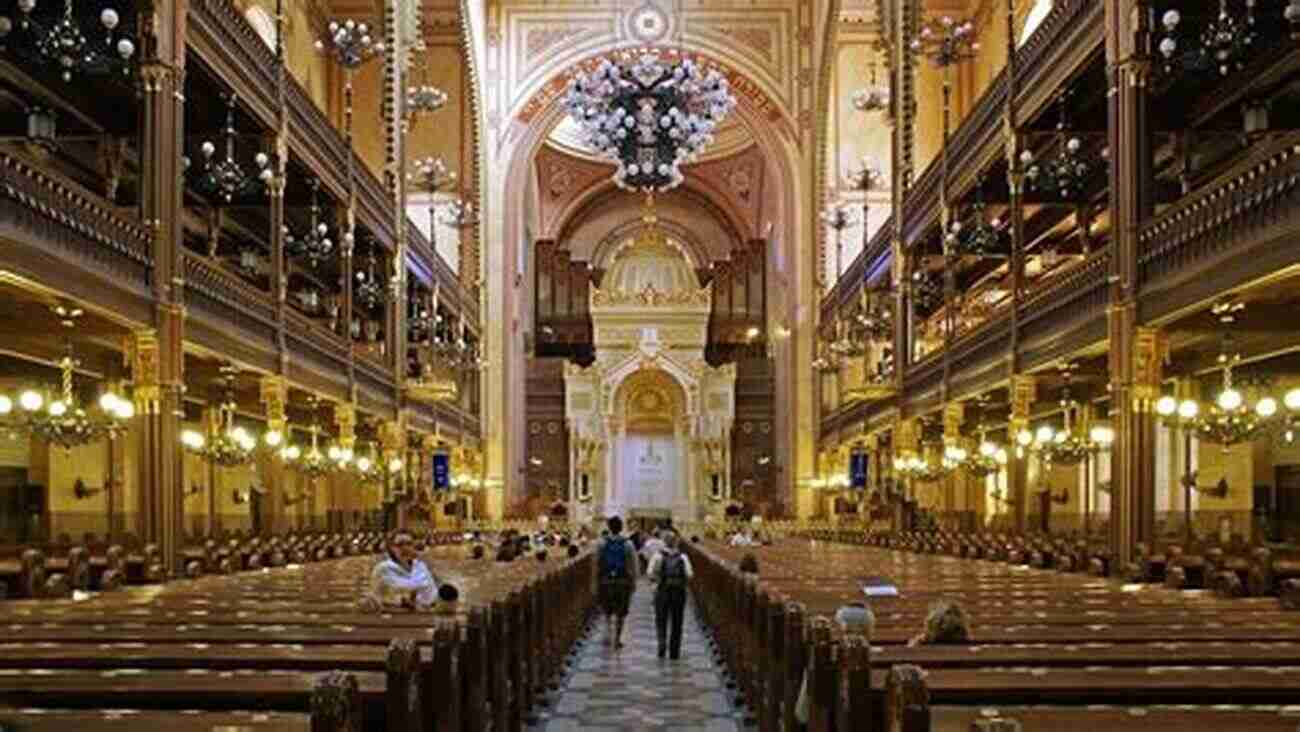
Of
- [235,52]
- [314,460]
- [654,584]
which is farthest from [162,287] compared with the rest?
[314,460]

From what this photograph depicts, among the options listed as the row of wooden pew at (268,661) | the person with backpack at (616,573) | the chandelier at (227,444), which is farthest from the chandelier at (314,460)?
the row of wooden pew at (268,661)

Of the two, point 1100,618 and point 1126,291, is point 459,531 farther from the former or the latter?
point 1100,618

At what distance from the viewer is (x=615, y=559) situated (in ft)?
60.7

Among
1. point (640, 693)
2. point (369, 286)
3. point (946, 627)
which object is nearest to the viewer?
point (946, 627)

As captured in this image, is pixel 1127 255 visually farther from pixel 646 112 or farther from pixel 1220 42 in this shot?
pixel 646 112

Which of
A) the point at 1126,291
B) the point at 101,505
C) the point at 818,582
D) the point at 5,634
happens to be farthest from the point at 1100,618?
the point at 101,505

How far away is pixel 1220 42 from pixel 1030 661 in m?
9.34

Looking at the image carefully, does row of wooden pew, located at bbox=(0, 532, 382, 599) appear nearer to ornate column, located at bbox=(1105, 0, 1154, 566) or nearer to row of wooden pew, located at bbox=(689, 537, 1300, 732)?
row of wooden pew, located at bbox=(689, 537, 1300, 732)

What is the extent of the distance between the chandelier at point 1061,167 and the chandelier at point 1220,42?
13.0ft

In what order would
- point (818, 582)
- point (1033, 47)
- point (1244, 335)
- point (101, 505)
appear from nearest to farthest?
point (818, 582), point (1244, 335), point (1033, 47), point (101, 505)

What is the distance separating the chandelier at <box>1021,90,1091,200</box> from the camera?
21281mm

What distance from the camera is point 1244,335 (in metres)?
19.1

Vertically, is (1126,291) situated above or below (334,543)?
above

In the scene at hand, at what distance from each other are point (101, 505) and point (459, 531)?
49.0 feet
